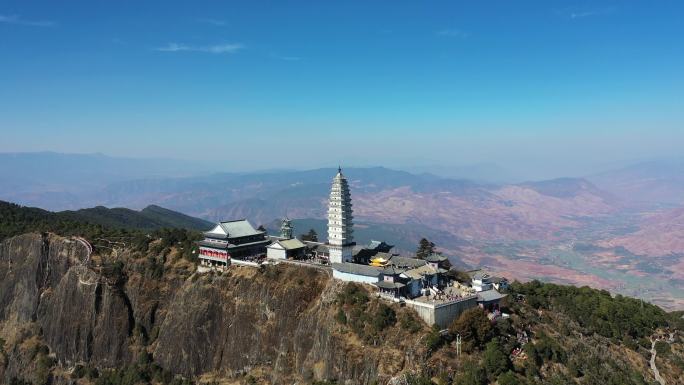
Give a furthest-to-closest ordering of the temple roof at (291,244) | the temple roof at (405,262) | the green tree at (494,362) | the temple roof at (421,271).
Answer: the temple roof at (291,244) → the temple roof at (405,262) → the temple roof at (421,271) → the green tree at (494,362)

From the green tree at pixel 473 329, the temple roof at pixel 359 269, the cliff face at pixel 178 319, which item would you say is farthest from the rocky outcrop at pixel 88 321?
the green tree at pixel 473 329

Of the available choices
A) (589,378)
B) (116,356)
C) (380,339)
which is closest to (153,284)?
(116,356)

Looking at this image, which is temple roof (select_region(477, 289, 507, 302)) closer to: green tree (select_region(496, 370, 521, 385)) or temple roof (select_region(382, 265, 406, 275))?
temple roof (select_region(382, 265, 406, 275))

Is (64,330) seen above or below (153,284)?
below

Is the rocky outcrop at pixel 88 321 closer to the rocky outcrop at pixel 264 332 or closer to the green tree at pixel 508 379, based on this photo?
the rocky outcrop at pixel 264 332

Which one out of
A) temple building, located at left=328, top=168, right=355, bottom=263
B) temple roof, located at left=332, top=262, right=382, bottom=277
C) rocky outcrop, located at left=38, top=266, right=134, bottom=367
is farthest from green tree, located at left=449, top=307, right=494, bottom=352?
rocky outcrop, located at left=38, top=266, right=134, bottom=367

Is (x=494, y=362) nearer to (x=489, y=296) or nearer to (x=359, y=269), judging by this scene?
(x=489, y=296)

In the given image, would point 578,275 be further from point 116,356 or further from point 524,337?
point 116,356
